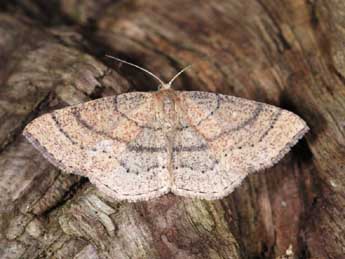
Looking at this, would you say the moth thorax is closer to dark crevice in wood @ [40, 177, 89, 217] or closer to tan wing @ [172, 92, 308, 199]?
tan wing @ [172, 92, 308, 199]

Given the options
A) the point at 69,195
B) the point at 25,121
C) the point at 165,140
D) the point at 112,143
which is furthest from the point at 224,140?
the point at 25,121

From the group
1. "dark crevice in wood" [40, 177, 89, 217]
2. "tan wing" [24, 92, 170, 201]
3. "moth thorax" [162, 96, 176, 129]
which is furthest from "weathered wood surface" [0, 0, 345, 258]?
"moth thorax" [162, 96, 176, 129]

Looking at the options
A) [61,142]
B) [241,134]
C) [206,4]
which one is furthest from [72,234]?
[206,4]

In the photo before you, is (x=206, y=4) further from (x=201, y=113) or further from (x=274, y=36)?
(x=201, y=113)

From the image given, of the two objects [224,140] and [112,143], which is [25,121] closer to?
[112,143]

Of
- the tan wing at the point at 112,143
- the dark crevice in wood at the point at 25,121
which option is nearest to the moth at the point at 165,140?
the tan wing at the point at 112,143

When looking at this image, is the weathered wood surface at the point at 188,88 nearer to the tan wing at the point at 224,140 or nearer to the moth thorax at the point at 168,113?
the tan wing at the point at 224,140
